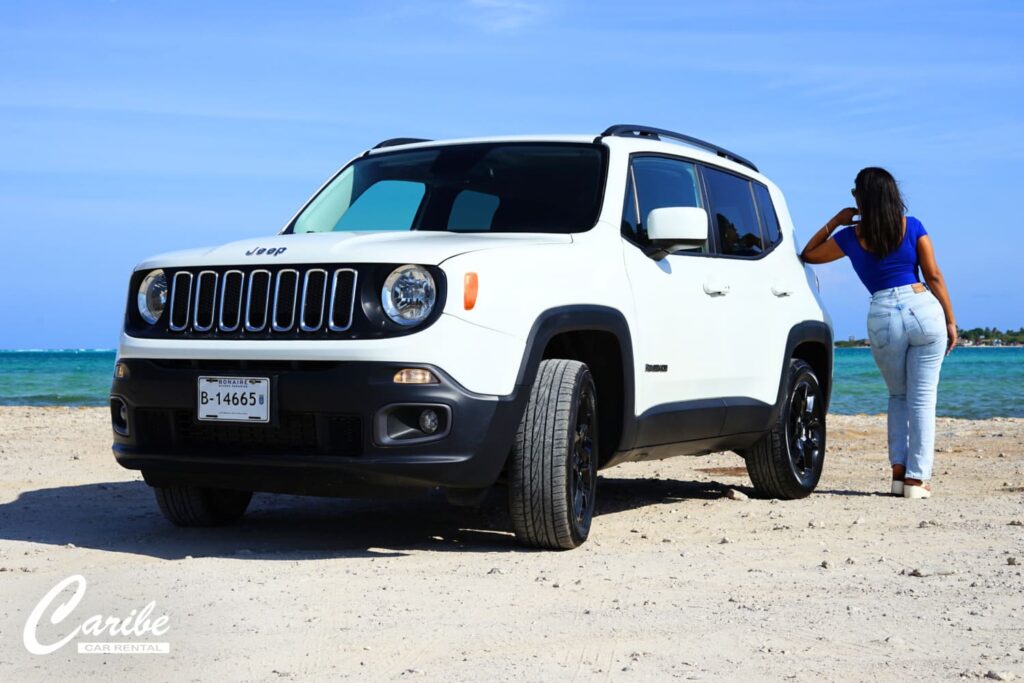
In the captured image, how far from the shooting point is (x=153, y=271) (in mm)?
5457

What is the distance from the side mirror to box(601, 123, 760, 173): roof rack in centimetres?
66

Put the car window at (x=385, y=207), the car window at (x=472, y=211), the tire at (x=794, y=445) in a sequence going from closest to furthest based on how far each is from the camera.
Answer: the car window at (x=472, y=211) < the car window at (x=385, y=207) < the tire at (x=794, y=445)

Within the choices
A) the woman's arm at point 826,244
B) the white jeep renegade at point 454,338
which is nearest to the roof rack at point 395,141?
the white jeep renegade at point 454,338

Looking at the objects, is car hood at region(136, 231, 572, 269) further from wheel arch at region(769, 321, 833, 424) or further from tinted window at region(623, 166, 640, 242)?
wheel arch at region(769, 321, 833, 424)

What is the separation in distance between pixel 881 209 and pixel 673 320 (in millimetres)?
2092

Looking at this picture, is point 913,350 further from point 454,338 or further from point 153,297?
point 153,297

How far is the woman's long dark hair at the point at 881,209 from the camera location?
295 inches

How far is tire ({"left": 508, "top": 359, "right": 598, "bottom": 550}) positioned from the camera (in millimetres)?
5176

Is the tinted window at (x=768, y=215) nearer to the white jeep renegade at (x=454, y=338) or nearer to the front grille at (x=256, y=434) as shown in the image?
the white jeep renegade at (x=454, y=338)

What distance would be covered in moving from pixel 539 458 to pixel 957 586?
1.67 metres

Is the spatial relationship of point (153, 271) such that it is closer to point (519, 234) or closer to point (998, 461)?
point (519, 234)

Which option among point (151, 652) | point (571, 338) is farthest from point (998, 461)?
point (151, 652)

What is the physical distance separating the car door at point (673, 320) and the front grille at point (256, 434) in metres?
1.51

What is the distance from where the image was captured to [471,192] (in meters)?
6.14
